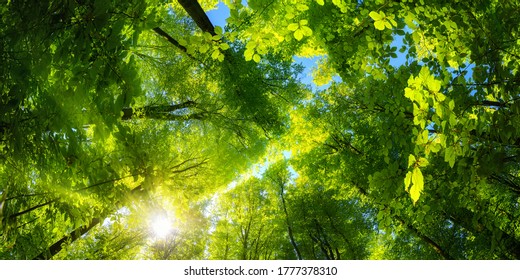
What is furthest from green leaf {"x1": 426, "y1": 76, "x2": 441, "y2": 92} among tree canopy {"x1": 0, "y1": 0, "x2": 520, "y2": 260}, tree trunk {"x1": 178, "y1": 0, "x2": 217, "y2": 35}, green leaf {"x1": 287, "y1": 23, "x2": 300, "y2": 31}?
tree trunk {"x1": 178, "y1": 0, "x2": 217, "y2": 35}

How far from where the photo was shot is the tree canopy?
215cm

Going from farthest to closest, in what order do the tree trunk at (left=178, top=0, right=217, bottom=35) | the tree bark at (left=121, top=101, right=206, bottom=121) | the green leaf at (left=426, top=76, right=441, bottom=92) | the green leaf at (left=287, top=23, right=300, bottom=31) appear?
the tree bark at (left=121, top=101, right=206, bottom=121) → the tree trunk at (left=178, top=0, right=217, bottom=35) → the green leaf at (left=287, top=23, right=300, bottom=31) → the green leaf at (left=426, top=76, right=441, bottom=92)

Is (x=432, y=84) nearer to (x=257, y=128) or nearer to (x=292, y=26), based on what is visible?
(x=292, y=26)

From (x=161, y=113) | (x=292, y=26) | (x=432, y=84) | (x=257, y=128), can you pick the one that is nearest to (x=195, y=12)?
(x=161, y=113)

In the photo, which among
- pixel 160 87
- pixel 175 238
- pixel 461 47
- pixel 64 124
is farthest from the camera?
pixel 175 238

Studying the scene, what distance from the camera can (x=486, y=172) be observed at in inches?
84.2

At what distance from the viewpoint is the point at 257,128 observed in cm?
962

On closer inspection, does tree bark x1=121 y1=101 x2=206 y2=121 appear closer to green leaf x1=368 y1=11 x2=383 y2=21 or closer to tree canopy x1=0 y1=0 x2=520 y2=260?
tree canopy x1=0 y1=0 x2=520 y2=260

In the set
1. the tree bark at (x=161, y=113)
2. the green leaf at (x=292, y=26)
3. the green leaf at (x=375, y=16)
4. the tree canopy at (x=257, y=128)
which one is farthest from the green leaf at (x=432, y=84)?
the tree bark at (x=161, y=113)

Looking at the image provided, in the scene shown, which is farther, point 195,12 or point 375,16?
point 195,12

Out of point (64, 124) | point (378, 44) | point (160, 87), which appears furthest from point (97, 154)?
point (160, 87)

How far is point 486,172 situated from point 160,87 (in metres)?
8.30

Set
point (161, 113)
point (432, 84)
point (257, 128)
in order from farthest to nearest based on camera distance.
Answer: point (257, 128)
point (161, 113)
point (432, 84)
